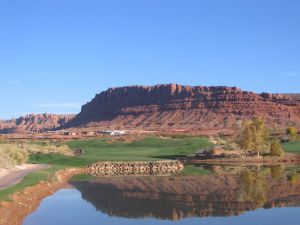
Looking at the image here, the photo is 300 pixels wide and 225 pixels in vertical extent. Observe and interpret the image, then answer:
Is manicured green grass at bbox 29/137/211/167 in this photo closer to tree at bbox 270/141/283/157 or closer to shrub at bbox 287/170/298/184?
tree at bbox 270/141/283/157

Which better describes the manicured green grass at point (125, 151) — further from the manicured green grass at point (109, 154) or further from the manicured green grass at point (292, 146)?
the manicured green grass at point (292, 146)

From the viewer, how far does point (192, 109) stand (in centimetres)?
16475

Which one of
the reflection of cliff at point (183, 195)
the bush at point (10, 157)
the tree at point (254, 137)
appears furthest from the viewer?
the tree at point (254, 137)

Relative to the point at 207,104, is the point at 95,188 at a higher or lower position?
lower

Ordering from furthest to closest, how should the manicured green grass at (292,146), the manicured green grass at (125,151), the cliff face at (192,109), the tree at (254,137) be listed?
1. the cliff face at (192,109)
2. the manicured green grass at (292,146)
3. the tree at (254,137)
4. the manicured green grass at (125,151)

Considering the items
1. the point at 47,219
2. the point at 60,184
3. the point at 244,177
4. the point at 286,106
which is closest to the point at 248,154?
the point at 244,177

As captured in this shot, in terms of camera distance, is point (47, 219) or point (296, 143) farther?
point (296, 143)

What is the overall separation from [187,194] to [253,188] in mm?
5079

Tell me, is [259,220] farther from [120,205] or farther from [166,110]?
[166,110]

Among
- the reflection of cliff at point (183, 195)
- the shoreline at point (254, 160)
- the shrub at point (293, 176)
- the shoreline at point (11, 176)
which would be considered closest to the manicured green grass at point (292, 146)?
the shoreline at point (254, 160)

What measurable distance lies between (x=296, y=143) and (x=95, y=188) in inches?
1983

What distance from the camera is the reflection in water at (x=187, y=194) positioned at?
26203 millimetres

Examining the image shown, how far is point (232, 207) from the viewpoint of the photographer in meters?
26.8

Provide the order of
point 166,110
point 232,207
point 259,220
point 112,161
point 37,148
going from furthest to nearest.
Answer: point 166,110 < point 37,148 < point 112,161 < point 232,207 < point 259,220
